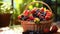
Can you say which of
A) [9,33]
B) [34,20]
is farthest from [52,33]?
[9,33]

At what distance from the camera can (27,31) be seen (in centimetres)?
144

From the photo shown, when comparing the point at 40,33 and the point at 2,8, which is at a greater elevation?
the point at 2,8

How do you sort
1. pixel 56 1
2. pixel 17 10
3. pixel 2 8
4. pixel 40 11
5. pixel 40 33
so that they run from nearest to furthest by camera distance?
pixel 40 33 < pixel 40 11 < pixel 2 8 < pixel 17 10 < pixel 56 1

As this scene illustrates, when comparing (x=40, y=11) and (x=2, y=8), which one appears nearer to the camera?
(x=40, y=11)

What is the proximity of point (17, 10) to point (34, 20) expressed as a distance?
3.28 ft

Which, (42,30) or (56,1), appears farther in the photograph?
(56,1)

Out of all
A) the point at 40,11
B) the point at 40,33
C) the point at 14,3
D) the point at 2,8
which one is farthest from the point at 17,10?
the point at 40,33

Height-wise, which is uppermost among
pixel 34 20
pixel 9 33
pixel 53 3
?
pixel 53 3

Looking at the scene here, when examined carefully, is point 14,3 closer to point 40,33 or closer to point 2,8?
point 2,8

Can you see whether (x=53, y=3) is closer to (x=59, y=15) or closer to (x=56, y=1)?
(x=56, y=1)

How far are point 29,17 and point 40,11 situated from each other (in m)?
0.14

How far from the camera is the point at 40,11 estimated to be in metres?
1.54

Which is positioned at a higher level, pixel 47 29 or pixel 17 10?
pixel 17 10

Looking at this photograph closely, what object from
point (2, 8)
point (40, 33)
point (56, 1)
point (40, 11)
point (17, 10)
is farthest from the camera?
point (56, 1)
